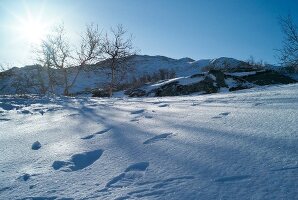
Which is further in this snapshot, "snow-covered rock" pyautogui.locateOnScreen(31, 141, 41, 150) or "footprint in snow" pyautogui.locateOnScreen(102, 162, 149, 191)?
"snow-covered rock" pyautogui.locateOnScreen(31, 141, 41, 150)

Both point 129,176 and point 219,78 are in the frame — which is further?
point 219,78

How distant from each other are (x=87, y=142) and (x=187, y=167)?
3.54 ft

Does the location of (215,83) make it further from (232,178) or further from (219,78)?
(232,178)

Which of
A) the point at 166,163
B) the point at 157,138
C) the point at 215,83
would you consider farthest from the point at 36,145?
the point at 215,83

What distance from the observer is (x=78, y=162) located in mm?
1675

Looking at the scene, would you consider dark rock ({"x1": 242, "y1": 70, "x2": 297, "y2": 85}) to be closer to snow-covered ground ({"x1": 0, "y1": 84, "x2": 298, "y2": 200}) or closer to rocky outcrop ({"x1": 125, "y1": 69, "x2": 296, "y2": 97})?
rocky outcrop ({"x1": 125, "y1": 69, "x2": 296, "y2": 97})

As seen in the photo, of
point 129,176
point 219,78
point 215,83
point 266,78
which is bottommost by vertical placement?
point 129,176

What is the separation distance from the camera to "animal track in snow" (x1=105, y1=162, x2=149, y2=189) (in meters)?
1.26

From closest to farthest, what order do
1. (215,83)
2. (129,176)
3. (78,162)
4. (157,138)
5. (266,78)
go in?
(129,176) < (78,162) < (157,138) < (215,83) < (266,78)

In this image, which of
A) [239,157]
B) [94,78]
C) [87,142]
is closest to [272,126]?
[239,157]

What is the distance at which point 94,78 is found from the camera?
73.7 m

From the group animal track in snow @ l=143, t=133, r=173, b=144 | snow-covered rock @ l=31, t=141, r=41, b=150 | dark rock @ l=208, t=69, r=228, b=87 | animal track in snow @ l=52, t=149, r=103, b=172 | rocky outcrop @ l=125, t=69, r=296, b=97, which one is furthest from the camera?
dark rock @ l=208, t=69, r=228, b=87

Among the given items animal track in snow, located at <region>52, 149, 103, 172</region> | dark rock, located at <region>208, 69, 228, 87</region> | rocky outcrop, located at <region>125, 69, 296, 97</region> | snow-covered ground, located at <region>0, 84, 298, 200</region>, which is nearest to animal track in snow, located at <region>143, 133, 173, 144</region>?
snow-covered ground, located at <region>0, 84, 298, 200</region>

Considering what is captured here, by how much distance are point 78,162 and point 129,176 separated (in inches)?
19.1
